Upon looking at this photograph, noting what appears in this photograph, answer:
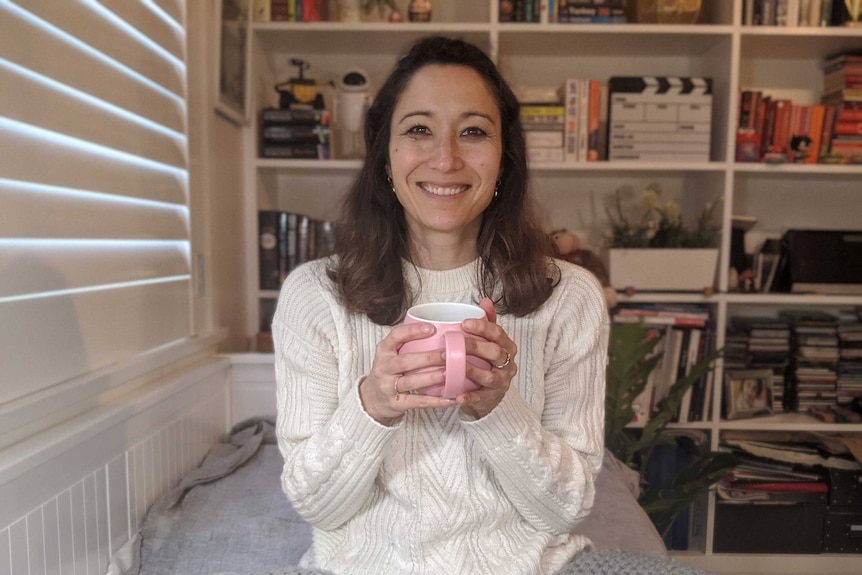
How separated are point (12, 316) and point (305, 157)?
1411mm

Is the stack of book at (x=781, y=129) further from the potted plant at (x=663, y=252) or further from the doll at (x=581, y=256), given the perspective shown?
the doll at (x=581, y=256)

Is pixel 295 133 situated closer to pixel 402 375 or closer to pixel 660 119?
pixel 660 119

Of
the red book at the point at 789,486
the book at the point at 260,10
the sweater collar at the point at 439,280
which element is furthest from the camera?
the red book at the point at 789,486

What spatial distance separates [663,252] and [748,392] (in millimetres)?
629

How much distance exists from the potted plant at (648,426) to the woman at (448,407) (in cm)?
73

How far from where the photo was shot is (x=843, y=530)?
237 centimetres

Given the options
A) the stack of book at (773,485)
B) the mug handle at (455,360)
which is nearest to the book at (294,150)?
the mug handle at (455,360)

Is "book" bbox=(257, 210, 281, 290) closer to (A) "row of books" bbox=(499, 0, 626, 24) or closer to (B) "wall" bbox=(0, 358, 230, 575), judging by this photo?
(B) "wall" bbox=(0, 358, 230, 575)

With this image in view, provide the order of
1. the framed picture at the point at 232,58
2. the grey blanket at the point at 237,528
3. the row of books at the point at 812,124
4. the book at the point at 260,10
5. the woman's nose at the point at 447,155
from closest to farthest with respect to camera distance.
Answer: the woman's nose at the point at 447,155
the grey blanket at the point at 237,528
the framed picture at the point at 232,58
the book at the point at 260,10
the row of books at the point at 812,124

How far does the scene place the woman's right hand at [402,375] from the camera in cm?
74

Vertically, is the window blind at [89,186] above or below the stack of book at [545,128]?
below

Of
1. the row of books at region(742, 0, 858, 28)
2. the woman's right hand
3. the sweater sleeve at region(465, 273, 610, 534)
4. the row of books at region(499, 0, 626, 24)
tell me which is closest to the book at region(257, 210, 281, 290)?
the row of books at region(499, 0, 626, 24)

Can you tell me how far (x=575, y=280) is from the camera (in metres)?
1.12

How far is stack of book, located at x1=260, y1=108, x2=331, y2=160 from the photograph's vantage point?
85.9 inches
